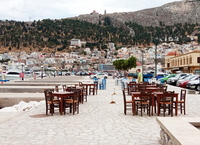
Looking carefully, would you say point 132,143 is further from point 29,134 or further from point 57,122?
point 57,122

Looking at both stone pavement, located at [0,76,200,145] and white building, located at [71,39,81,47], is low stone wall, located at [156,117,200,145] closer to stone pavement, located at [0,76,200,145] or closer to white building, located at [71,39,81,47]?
stone pavement, located at [0,76,200,145]

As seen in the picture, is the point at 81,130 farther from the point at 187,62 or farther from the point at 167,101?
the point at 187,62

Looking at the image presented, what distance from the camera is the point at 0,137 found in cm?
642

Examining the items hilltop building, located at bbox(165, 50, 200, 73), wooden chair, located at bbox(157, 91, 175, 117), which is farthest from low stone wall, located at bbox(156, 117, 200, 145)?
hilltop building, located at bbox(165, 50, 200, 73)

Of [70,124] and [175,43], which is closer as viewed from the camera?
[70,124]

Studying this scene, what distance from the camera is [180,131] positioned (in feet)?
15.3

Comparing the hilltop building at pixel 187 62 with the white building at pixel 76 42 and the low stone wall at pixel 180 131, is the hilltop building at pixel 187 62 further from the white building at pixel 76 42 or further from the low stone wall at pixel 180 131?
the white building at pixel 76 42

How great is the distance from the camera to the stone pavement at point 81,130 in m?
6.05

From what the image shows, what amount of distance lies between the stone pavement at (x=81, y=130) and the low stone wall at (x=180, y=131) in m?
0.69

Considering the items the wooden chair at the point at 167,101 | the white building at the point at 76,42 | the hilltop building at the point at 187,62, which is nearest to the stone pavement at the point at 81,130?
the wooden chair at the point at 167,101

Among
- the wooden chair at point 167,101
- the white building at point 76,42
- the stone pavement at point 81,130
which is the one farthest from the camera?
the white building at point 76,42

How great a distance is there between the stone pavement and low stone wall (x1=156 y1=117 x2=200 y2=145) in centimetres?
69

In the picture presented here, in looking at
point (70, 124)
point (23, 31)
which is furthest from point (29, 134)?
point (23, 31)

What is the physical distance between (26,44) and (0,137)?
18300cm
